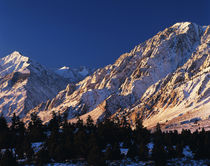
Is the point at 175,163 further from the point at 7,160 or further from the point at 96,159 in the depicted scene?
the point at 7,160

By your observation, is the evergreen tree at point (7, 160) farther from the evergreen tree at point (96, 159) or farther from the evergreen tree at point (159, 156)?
the evergreen tree at point (159, 156)

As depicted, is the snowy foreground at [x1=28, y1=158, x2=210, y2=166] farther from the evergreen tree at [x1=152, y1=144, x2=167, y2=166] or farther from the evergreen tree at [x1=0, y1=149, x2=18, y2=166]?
the evergreen tree at [x1=0, y1=149, x2=18, y2=166]

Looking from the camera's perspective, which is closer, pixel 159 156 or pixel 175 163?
pixel 159 156

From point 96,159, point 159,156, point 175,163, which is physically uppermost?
point 96,159

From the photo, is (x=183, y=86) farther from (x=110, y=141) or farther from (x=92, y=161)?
(x=92, y=161)

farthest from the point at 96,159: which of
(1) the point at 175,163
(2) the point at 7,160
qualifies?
(2) the point at 7,160

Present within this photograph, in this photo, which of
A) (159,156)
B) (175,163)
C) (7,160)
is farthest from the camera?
(175,163)

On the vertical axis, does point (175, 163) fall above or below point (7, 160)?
below

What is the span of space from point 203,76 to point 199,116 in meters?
55.8

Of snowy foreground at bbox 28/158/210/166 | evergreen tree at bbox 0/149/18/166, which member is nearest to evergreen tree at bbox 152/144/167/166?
snowy foreground at bbox 28/158/210/166

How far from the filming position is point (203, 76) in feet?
620

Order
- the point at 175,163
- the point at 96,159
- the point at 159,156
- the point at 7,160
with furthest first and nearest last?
the point at 175,163, the point at 7,160, the point at 159,156, the point at 96,159

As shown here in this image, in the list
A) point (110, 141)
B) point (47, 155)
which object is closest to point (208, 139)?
point (110, 141)

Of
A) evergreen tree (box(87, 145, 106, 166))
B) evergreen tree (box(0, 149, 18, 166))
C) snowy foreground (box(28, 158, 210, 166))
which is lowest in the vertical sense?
snowy foreground (box(28, 158, 210, 166))
